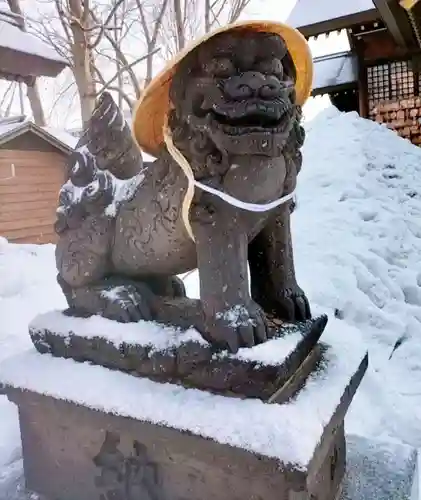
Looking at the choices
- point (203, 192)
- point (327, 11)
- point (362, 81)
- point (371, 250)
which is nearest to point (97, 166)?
point (203, 192)

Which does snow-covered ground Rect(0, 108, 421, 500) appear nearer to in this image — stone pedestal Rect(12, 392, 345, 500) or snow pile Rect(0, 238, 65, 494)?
snow pile Rect(0, 238, 65, 494)

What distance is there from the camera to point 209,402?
93 centimetres

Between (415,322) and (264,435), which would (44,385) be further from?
(415,322)

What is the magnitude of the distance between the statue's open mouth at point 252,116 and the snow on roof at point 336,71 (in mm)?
5441

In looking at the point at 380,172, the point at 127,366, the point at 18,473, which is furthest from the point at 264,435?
the point at 380,172

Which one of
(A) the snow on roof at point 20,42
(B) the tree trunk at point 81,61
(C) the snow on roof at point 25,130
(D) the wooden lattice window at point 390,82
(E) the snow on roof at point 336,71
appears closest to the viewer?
(A) the snow on roof at point 20,42

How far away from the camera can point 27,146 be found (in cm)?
558

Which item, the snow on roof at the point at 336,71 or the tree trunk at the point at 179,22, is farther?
the tree trunk at the point at 179,22

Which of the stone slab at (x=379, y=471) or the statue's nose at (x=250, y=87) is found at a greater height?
the statue's nose at (x=250, y=87)

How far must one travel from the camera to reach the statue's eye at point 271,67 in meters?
0.88

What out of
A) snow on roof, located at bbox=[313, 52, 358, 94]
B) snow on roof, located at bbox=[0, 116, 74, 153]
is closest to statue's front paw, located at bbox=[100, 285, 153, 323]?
snow on roof, located at bbox=[0, 116, 74, 153]

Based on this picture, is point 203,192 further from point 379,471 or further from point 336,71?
point 336,71

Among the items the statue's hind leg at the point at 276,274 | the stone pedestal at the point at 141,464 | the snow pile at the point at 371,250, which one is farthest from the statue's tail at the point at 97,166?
the snow pile at the point at 371,250

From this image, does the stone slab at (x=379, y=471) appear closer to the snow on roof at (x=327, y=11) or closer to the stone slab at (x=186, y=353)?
the stone slab at (x=186, y=353)
